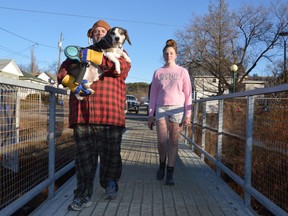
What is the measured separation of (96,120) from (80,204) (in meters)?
0.78

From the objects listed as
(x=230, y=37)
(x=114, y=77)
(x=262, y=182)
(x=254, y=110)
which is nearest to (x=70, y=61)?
(x=114, y=77)

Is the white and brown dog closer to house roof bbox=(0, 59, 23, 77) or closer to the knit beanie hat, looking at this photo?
the knit beanie hat

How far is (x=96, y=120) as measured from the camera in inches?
122

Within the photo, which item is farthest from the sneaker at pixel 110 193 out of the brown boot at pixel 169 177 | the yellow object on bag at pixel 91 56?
the yellow object on bag at pixel 91 56

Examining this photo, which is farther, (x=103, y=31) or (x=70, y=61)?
(x=103, y=31)

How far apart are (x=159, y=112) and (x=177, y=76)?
488mm

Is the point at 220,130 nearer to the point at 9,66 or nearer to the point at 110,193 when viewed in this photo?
the point at 110,193

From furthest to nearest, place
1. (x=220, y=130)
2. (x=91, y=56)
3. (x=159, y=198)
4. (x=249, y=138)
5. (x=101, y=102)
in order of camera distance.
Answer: (x=220, y=130) → (x=159, y=198) → (x=249, y=138) → (x=101, y=102) → (x=91, y=56)

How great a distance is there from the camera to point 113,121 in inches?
124

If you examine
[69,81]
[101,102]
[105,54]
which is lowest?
[101,102]

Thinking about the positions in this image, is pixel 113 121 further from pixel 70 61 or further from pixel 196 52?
pixel 196 52

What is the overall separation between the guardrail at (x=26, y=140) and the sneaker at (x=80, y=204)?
0.36 meters

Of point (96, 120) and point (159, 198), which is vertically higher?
point (96, 120)

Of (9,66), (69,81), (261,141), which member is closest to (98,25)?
(69,81)
